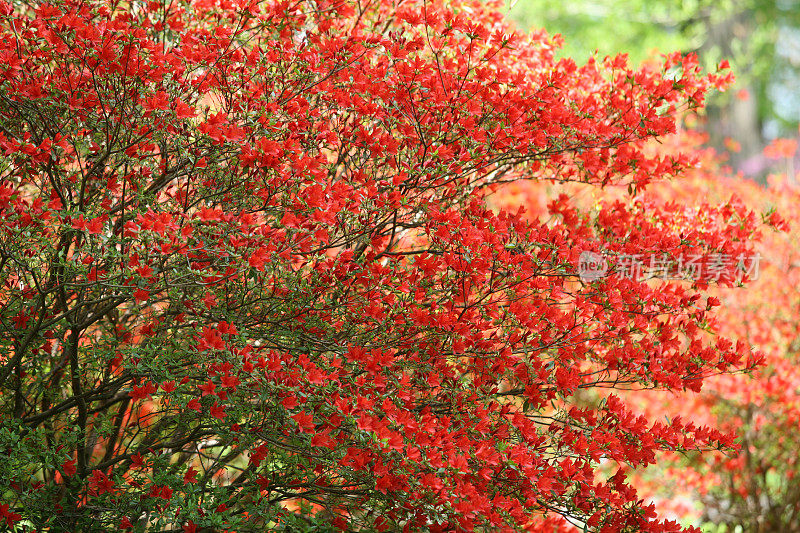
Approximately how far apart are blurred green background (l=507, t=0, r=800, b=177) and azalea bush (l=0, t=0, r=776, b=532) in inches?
290

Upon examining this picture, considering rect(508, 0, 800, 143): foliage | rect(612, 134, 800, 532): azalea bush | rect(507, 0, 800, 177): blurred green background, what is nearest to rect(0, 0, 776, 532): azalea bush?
rect(612, 134, 800, 532): azalea bush

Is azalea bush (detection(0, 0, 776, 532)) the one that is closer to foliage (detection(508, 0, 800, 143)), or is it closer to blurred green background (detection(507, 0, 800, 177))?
foliage (detection(508, 0, 800, 143))

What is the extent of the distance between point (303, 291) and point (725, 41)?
49.7 feet

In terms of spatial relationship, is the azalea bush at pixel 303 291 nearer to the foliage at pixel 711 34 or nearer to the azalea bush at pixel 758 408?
the azalea bush at pixel 758 408

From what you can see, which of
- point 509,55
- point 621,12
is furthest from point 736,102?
point 509,55

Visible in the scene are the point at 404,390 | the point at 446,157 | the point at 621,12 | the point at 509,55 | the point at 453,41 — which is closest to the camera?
the point at 404,390

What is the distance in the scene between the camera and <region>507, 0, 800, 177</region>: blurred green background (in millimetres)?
11844

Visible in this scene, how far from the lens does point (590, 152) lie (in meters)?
3.26

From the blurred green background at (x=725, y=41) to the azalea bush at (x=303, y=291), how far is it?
737 centimetres

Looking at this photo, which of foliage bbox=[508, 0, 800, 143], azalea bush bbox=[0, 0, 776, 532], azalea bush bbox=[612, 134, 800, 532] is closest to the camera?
azalea bush bbox=[0, 0, 776, 532]

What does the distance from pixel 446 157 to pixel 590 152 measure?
2.79 feet

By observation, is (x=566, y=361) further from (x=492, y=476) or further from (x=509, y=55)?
(x=509, y=55)

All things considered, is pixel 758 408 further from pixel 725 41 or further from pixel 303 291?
pixel 725 41

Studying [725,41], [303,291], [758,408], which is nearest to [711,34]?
[725,41]
